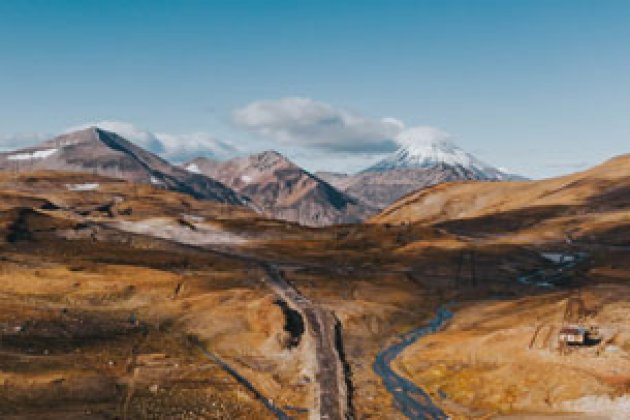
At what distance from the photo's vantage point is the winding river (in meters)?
91.2

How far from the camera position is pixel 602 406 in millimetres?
83812

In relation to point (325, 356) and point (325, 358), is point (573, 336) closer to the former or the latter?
point (325, 358)

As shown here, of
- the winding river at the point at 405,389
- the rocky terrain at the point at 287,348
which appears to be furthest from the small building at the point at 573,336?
the winding river at the point at 405,389

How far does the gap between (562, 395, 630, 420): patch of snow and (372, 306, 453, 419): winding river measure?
17899mm

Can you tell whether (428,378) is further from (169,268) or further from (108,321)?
(169,268)

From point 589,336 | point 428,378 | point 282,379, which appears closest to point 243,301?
point 282,379

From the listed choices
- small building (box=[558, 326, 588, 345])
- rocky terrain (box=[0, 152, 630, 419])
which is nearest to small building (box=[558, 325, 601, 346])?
Answer: small building (box=[558, 326, 588, 345])

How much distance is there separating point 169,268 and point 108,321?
198 feet

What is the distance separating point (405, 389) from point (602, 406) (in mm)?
30123

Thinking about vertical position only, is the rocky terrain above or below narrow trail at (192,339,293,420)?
above

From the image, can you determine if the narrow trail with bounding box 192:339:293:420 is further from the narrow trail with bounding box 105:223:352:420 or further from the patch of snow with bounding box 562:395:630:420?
the patch of snow with bounding box 562:395:630:420

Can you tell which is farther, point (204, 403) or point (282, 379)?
point (282, 379)

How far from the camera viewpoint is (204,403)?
9056cm

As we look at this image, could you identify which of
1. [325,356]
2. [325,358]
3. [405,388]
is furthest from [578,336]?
[325,356]
